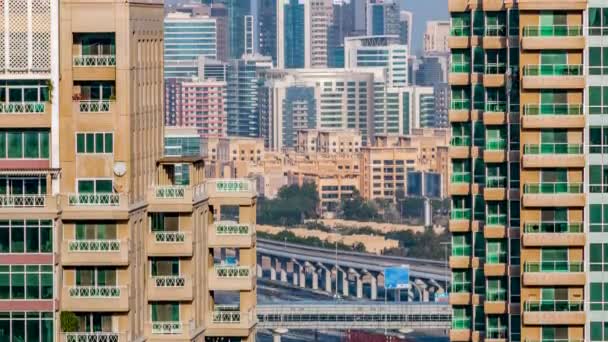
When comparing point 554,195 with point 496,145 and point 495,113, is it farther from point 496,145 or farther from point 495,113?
point 495,113

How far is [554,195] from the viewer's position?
147 ft

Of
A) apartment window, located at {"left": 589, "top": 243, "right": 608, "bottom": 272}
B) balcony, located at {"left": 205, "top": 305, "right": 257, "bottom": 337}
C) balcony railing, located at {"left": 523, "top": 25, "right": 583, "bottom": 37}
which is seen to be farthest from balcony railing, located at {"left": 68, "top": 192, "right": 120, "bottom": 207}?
apartment window, located at {"left": 589, "top": 243, "right": 608, "bottom": 272}

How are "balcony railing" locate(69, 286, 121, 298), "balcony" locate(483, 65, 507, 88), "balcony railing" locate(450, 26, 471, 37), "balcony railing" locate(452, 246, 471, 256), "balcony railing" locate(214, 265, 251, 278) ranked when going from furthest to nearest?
"balcony railing" locate(450, 26, 471, 37), "balcony railing" locate(452, 246, 471, 256), "balcony" locate(483, 65, 507, 88), "balcony railing" locate(214, 265, 251, 278), "balcony railing" locate(69, 286, 121, 298)

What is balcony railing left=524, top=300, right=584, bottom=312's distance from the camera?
1759 inches

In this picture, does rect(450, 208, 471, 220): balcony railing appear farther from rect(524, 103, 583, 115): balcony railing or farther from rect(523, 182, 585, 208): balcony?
rect(524, 103, 583, 115): balcony railing

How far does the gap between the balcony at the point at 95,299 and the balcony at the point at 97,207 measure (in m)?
1.02

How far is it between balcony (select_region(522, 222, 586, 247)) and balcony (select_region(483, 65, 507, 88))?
5389 mm

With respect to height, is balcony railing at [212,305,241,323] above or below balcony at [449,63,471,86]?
below

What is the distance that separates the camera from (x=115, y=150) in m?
41.3

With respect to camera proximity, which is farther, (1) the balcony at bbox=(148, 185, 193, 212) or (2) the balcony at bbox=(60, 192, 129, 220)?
(1) the balcony at bbox=(148, 185, 193, 212)

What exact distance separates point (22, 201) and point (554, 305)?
8861mm

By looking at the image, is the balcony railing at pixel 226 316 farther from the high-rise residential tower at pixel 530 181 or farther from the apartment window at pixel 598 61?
the apartment window at pixel 598 61

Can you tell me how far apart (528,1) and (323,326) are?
134m

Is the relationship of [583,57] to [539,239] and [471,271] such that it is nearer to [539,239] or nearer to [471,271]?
[539,239]
